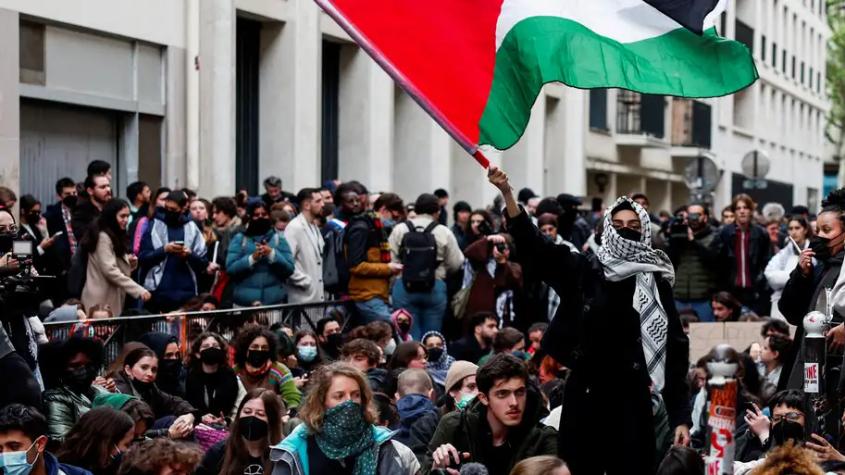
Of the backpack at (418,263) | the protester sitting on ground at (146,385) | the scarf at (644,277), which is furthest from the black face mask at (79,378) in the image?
the backpack at (418,263)

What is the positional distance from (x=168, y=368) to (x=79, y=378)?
73.9 inches

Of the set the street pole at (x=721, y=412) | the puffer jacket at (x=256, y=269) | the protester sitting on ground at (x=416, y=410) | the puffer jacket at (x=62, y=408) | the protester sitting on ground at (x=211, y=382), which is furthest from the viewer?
the puffer jacket at (x=256, y=269)

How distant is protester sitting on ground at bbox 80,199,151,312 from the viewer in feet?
47.5

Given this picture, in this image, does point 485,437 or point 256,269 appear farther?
point 256,269

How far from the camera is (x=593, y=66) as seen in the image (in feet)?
29.9

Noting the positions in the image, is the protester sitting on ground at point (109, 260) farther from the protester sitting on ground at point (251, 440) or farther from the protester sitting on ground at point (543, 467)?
the protester sitting on ground at point (543, 467)

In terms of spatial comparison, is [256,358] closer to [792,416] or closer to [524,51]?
[524,51]

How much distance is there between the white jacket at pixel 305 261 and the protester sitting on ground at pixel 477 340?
57.7 inches

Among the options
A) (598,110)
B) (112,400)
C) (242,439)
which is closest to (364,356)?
(112,400)

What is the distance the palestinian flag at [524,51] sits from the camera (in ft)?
29.0

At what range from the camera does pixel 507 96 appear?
29.8ft

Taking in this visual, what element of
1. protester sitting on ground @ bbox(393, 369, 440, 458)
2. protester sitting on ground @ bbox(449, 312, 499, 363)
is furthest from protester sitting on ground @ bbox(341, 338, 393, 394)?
protester sitting on ground @ bbox(449, 312, 499, 363)

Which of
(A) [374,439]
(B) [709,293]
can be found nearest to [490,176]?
(A) [374,439]

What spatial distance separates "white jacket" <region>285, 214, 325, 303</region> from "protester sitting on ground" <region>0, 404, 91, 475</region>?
840cm
